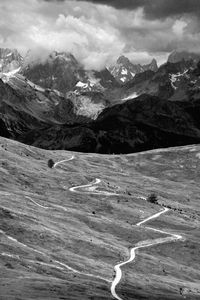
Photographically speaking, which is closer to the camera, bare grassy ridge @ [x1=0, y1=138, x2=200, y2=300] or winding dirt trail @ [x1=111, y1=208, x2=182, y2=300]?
bare grassy ridge @ [x1=0, y1=138, x2=200, y2=300]

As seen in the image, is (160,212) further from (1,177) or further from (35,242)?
(35,242)

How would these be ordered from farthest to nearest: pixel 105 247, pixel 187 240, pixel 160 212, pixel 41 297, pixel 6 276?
pixel 160 212 < pixel 187 240 < pixel 105 247 < pixel 6 276 < pixel 41 297

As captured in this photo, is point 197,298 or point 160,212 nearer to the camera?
point 197,298

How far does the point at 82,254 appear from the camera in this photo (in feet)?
362

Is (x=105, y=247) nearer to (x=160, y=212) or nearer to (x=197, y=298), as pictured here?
(x=197, y=298)

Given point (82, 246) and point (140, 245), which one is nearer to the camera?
point (82, 246)

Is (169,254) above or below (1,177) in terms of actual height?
below

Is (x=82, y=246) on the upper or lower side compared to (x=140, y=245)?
upper

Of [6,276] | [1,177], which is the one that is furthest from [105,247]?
[1,177]

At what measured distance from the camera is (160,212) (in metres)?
182

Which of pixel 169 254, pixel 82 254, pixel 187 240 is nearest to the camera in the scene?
pixel 82 254

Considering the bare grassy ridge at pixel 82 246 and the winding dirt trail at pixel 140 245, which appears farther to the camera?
the winding dirt trail at pixel 140 245

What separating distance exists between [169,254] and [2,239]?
4446cm

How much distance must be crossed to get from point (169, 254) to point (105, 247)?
1927 cm
